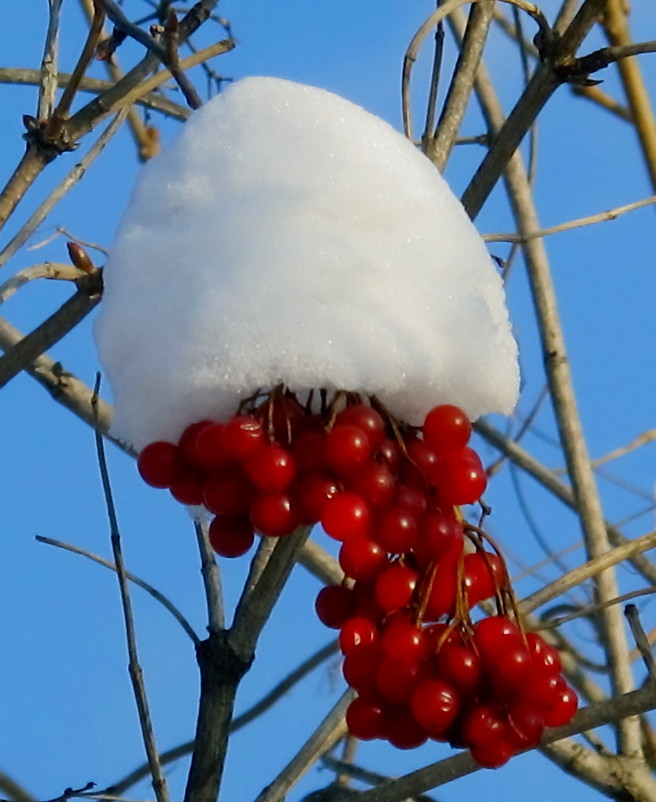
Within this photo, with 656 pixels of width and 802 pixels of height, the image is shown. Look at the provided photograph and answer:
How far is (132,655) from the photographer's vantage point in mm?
979

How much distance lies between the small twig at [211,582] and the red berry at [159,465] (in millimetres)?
264

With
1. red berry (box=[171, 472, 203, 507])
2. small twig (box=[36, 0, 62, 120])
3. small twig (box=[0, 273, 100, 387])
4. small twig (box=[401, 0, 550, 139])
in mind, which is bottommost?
red berry (box=[171, 472, 203, 507])

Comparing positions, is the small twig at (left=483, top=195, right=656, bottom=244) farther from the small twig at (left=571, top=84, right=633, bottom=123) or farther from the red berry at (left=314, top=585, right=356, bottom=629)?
the small twig at (left=571, top=84, right=633, bottom=123)

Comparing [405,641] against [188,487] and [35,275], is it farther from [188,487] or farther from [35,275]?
[35,275]

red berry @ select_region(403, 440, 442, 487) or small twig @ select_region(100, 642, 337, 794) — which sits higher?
small twig @ select_region(100, 642, 337, 794)

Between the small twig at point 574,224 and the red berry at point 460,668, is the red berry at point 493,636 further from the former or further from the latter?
the small twig at point 574,224

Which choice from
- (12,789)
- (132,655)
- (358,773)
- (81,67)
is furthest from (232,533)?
(12,789)

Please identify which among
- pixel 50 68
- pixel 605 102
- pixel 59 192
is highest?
pixel 605 102

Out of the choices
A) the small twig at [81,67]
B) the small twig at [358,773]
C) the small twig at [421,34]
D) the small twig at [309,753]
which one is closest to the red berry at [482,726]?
the small twig at [309,753]

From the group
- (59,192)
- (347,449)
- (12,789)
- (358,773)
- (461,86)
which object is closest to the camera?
(347,449)

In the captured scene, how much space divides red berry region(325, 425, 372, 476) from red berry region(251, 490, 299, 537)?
0.13 ft

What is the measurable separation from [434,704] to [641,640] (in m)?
0.15

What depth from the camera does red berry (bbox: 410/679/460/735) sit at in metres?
0.72

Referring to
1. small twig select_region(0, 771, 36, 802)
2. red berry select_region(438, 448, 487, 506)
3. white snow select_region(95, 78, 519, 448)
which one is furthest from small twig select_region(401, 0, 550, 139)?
small twig select_region(0, 771, 36, 802)
